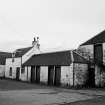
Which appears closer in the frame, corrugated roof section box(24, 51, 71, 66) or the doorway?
the doorway

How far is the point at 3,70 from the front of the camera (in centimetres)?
3869

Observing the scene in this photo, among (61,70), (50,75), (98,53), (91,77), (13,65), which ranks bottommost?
(91,77)

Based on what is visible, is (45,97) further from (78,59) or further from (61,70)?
(78,59)

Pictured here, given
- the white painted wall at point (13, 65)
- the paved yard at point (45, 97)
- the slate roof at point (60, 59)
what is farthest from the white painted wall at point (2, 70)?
the paved yard at point (45, 97)

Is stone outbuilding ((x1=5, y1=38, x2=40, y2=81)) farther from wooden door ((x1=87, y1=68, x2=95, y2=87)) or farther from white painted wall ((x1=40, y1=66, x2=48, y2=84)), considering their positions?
wooden door ((x1=87, y1=68, x2=95, y2=87))

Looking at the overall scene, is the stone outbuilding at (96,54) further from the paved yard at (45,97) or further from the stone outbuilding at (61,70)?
the paved yard at (45,97)

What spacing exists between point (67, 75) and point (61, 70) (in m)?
1.37

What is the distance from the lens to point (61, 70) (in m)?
23.1

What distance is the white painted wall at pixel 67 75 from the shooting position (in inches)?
849

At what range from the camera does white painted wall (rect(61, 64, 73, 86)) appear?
849 inches

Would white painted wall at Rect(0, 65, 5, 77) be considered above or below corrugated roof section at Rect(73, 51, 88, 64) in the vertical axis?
below

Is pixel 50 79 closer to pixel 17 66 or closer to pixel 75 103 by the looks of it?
pixel 17 66

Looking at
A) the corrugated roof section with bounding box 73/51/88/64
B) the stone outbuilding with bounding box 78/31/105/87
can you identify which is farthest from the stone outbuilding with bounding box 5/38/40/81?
the corrugated roof section with bounding box 73/51/88/64

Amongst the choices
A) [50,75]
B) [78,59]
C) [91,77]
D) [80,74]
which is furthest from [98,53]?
[50,75]
